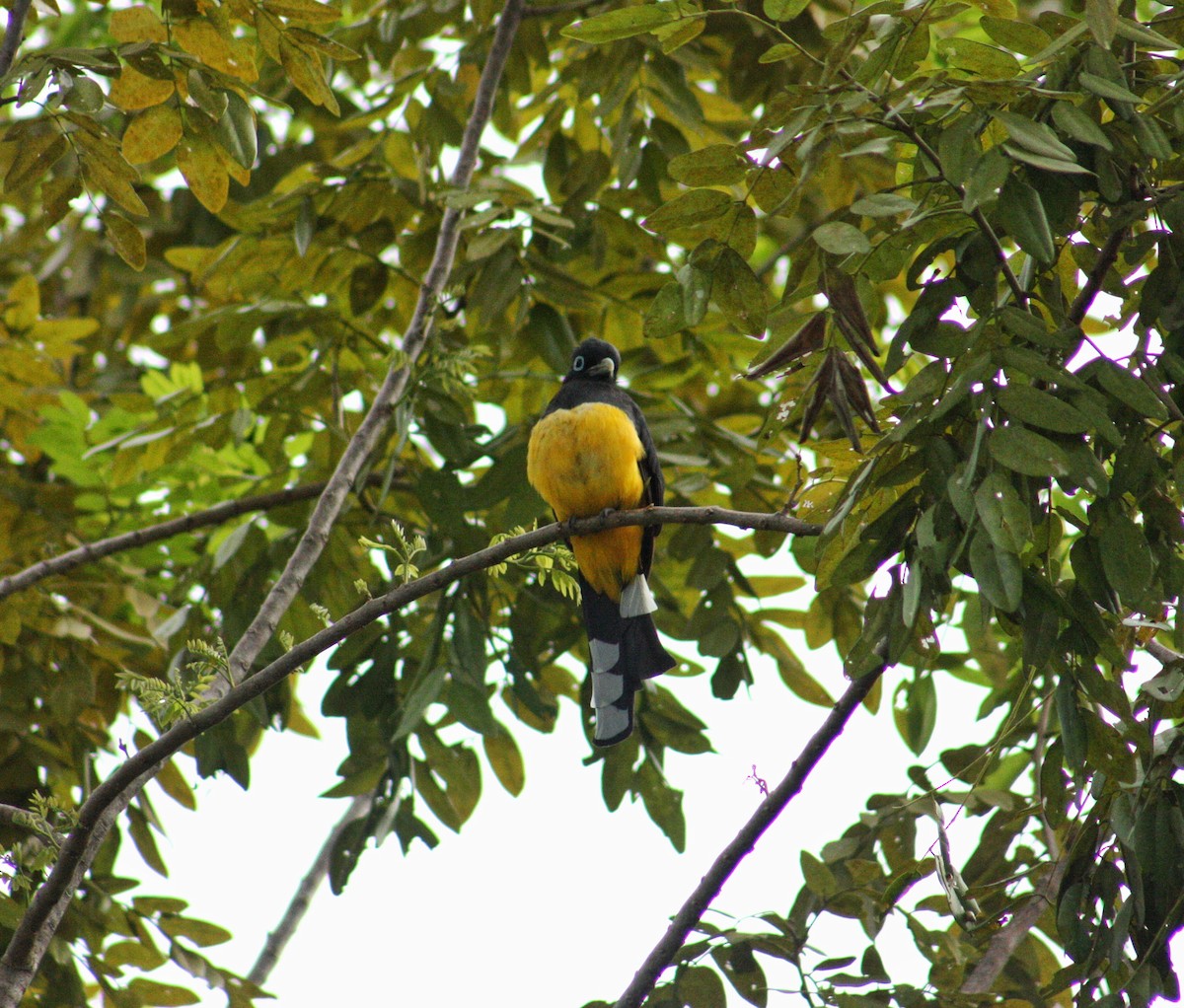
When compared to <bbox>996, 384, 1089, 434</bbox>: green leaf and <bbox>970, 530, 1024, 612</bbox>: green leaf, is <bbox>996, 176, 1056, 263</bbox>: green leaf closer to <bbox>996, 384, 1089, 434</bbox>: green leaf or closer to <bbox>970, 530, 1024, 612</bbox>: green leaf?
<bbox>996, 384, 1089, 434</bbox>: green leaf

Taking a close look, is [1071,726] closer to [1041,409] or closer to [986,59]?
[1041,409]

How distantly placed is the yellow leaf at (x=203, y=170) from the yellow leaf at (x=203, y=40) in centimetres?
18

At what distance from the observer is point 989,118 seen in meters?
2.13

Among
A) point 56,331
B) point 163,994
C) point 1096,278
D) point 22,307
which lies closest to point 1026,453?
point 1096,278

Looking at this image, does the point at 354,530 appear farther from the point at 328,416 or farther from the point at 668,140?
the point at 668,140

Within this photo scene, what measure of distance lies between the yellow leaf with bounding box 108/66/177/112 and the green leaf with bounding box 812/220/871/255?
1.53 m

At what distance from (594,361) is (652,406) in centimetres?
28

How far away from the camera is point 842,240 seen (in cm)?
218

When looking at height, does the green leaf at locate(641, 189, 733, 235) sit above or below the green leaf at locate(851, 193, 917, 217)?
above

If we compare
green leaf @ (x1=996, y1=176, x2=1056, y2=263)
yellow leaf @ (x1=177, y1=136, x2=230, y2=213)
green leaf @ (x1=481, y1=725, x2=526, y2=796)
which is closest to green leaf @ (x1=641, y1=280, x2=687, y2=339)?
green leaf @ (x1=996, y1=176, x2=1056, y2=263)

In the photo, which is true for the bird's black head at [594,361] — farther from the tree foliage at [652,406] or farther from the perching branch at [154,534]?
the perching branch at [154,534]

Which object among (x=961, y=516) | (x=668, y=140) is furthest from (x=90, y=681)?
(x=961, y=516)

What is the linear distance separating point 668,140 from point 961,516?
2.74 metres

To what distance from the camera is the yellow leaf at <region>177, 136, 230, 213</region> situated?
2.95 meters
